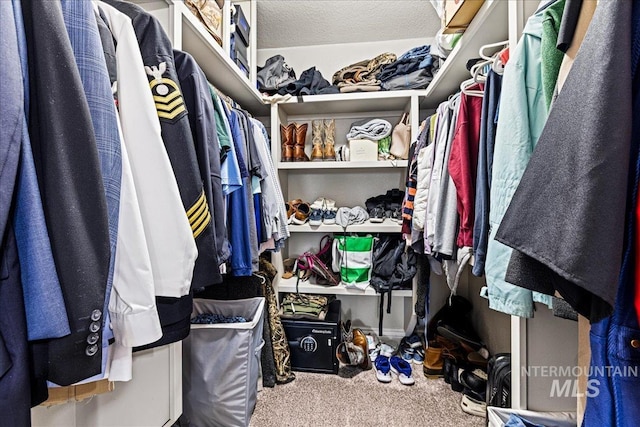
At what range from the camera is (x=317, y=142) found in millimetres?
2059

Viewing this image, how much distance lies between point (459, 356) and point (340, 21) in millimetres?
2235

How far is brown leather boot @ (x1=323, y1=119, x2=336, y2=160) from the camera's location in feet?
→ 6.68

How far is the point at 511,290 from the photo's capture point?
0.69m

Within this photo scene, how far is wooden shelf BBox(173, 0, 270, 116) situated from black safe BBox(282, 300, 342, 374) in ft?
4.56

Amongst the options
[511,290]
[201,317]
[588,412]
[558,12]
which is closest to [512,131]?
[558,12]

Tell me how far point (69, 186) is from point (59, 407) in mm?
567

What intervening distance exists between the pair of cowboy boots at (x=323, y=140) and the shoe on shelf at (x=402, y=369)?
4.46ft

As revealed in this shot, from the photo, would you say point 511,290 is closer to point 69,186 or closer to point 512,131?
point 512,131

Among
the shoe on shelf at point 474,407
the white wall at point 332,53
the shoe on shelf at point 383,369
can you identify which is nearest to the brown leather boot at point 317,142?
the white wall at point 332,53

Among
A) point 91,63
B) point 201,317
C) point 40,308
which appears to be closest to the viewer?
point 40,308

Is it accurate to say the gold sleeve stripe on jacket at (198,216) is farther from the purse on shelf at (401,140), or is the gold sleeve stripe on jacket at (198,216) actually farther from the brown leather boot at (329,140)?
the purse on shelf at (401,140)

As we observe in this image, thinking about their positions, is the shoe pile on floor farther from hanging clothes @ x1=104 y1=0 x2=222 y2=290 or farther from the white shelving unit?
hanging clothes @ x1=104 y1=0 x2=222 y2=290

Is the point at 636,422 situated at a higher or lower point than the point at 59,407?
higher

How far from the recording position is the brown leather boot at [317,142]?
6.70 ft
